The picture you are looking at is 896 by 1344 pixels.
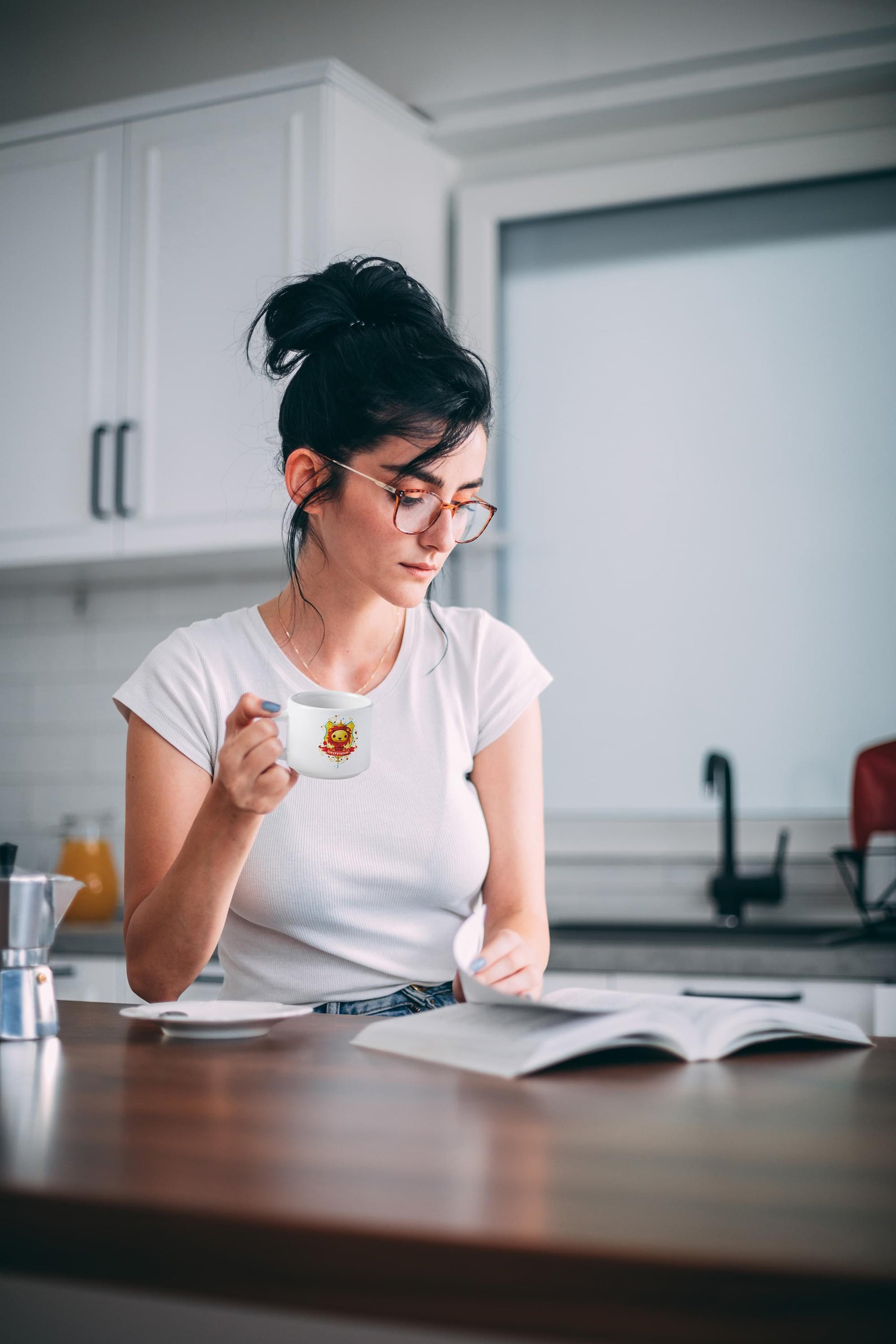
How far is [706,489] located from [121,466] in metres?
1.38

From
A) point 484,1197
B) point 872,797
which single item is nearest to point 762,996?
point 872,797

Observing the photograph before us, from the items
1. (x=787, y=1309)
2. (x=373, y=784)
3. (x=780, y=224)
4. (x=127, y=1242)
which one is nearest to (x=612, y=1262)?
(x=787, y=1309)

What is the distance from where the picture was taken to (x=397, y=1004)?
148 cm

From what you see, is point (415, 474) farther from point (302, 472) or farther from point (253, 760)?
point (253, 760)

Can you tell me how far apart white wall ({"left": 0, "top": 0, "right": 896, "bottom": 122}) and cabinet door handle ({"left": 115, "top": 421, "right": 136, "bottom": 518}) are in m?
1.05

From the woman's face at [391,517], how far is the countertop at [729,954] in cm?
91

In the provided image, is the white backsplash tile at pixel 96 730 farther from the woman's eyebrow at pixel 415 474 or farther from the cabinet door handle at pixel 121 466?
the woman's eyebrow at pixel 415 474

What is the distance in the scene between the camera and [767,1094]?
880 millimetres

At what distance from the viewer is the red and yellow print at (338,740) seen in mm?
1229

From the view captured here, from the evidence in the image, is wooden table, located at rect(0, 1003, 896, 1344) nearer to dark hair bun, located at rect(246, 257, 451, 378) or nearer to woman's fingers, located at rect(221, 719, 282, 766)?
woman's fingers, located at rect(221, 719, 282, 766)

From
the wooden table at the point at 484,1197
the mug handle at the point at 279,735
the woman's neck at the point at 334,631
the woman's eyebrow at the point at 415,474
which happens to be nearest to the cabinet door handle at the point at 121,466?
the woman's neck at the point at 334,631

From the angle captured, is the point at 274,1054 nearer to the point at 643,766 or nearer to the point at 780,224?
the point at 643,766

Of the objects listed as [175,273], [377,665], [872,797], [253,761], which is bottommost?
[872,797]

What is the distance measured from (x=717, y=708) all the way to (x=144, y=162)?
1.86 m
